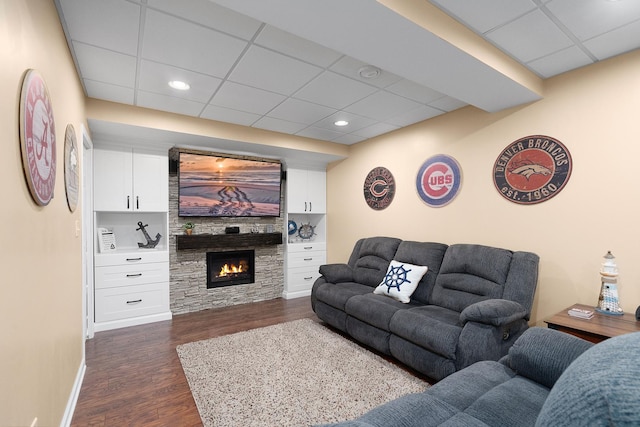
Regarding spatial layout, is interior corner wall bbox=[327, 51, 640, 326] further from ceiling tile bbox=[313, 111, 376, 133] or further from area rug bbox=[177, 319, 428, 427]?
area rug bbox=[177, 319, 428, 427]

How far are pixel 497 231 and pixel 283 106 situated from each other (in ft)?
8.65

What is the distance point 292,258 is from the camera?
16.7 feet

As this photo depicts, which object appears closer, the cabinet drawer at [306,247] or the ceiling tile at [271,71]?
the ceiling tile at [271,71]

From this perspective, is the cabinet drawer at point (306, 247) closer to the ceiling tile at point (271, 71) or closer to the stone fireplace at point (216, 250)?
the stone fireplace at point (216, 250)

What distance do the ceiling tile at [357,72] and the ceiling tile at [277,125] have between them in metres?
1.37

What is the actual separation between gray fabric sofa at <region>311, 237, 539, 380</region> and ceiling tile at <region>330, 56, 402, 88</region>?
181cm

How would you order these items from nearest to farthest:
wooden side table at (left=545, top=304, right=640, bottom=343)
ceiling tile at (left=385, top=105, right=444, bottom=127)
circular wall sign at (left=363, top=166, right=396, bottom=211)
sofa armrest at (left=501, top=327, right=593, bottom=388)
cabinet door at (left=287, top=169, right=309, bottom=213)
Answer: sofa armrest at (left=501, top=327, right=593, bottom=388) < wooden side table at (left=545, top=304, right=640, bottom=343) < ceiling tile at (left=385, top=105, right=444, bottom=127) < circular wall sign at (left=363, top=166, right=396, bottom=211) < cabinet door at (left=287, top=169, right=309, bottom=213)

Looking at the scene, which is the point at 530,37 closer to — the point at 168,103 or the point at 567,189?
the point at 567,189

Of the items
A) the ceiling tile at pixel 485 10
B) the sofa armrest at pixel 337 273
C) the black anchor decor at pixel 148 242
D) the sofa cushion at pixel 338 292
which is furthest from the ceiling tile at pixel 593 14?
the black anchor decor at pixel 148 242

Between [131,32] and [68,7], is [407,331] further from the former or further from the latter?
[68,7]

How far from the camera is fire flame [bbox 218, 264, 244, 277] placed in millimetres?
4645

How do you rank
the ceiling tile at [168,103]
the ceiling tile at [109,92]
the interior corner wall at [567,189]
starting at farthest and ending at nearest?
the ceiling tile at [168,103], the ceiling tile at [109,92], the interior corner wall at [567,189]

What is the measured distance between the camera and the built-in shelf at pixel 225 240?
4.16 meters

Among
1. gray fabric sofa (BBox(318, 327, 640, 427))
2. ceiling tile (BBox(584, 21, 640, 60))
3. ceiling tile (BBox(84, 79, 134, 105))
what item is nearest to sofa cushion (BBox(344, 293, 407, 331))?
gray fabric sofa (BBox(318, 327, 640, 427))
